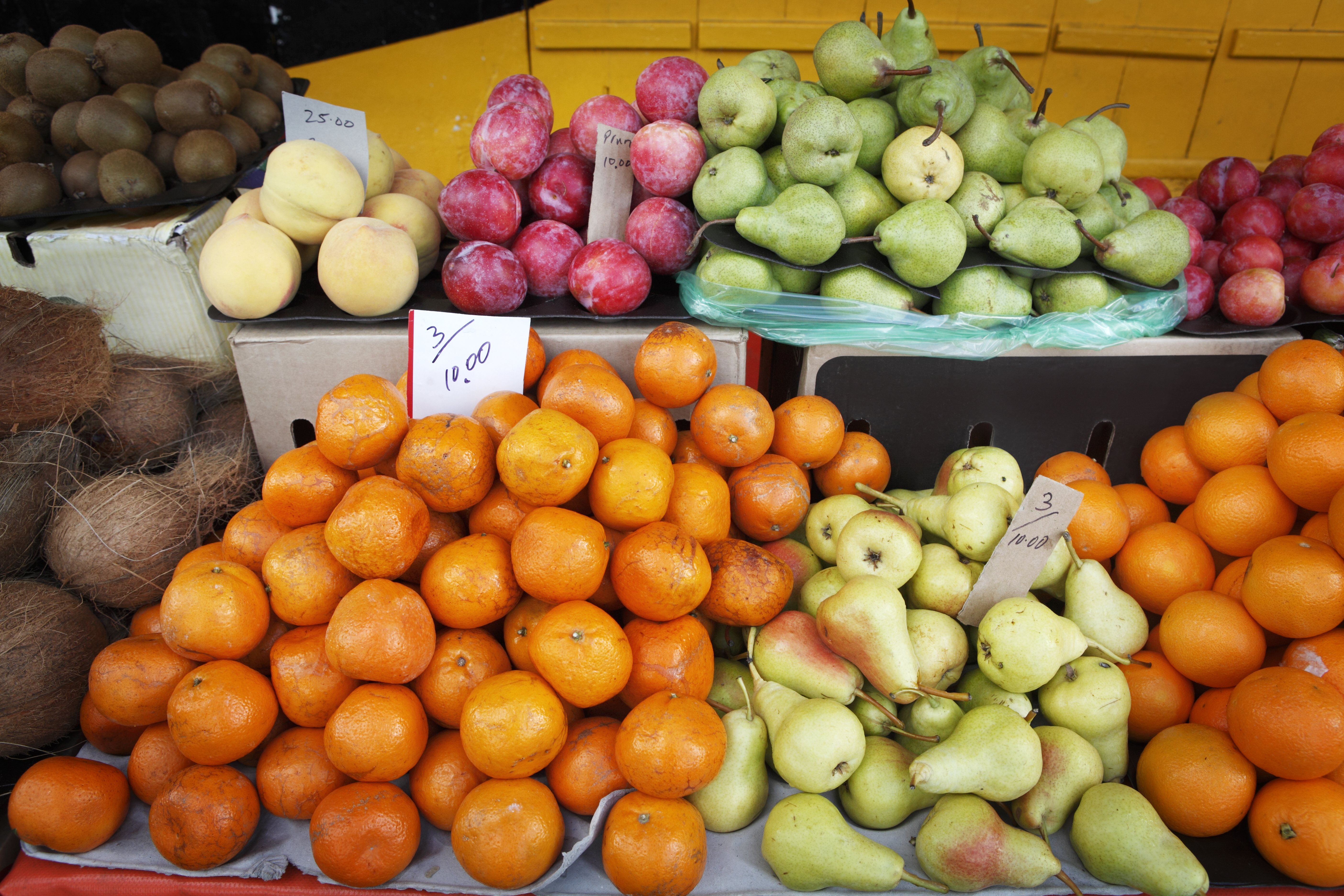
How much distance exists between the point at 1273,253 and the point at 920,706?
1.46 metres

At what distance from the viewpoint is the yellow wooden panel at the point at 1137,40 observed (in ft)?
11.4

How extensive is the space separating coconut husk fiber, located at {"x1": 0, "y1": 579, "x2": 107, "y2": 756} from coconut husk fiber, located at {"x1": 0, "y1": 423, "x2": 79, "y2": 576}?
129mm

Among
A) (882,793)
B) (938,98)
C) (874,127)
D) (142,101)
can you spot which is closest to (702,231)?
(874,127)

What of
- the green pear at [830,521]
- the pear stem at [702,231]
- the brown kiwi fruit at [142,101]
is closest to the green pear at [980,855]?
the green pear at [830,521]

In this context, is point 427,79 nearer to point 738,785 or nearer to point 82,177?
point 82,177

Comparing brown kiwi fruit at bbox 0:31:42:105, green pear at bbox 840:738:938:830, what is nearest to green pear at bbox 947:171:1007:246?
green pear at bbox 840:738:938:830

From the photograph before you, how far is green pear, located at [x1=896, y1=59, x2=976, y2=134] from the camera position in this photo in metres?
1.52

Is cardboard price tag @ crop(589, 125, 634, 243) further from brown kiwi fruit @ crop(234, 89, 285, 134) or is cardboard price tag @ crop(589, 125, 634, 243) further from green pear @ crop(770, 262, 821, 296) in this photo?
brown kiwi fruit @ crop(234, 89, 285, 134)

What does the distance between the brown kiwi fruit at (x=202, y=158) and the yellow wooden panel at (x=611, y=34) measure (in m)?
2.14

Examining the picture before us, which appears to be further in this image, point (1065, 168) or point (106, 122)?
point (106, 122)

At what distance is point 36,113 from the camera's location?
1.82 m

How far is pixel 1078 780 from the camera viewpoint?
3.35 ft

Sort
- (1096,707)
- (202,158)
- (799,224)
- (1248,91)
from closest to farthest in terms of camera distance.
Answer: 1. (1096,707)
2. (799,224)
3. (202,158)
4. (1248,91)

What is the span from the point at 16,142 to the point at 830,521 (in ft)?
6.82
